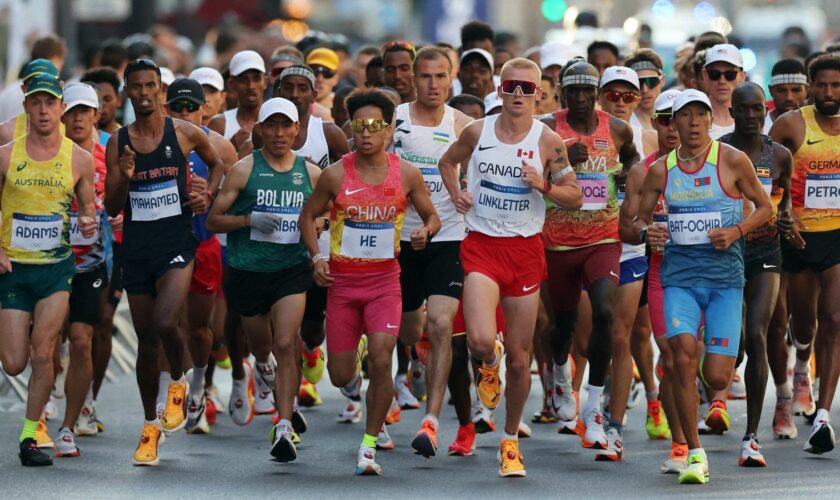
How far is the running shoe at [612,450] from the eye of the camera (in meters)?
13.4

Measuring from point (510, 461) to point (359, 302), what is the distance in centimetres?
134

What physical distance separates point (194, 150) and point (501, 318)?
7.47ft

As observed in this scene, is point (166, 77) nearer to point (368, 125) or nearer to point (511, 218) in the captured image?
point (368, 125)

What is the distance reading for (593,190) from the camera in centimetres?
1388

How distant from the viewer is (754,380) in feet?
43.1

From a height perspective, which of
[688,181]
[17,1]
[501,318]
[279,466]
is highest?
[17,1]

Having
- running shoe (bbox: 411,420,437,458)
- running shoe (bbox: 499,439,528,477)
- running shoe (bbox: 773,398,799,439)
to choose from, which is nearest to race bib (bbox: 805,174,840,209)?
running shoe (bbox: 773,398,799,439)

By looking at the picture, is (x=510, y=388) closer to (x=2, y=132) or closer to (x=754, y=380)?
(x=754, y=380)

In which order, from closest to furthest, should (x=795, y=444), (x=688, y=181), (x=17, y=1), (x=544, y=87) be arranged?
(x=688, y=181) → (x=795, y=444) → (x=544, y=87) → (x=17, y=1)

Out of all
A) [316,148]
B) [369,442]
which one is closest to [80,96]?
[316,148]

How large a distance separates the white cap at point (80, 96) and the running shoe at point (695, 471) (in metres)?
4.88

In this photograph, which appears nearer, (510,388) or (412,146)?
(510,388)

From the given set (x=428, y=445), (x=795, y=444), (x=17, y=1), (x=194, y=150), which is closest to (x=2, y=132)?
(x=194, y=150)

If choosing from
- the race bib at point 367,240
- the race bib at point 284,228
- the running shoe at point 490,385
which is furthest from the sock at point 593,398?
the race bib at point 284,228
